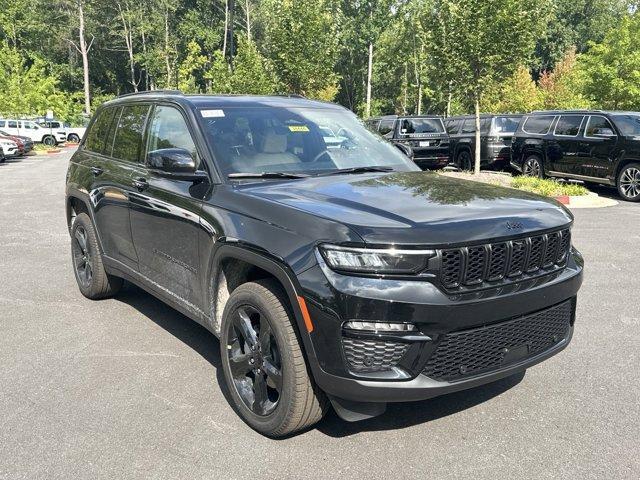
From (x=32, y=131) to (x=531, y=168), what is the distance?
35970 mm

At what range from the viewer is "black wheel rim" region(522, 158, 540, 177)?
15543 millimetres

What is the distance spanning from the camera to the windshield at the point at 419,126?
60.2 ft

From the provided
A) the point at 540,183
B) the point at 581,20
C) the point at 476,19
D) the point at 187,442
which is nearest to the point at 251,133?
the point at 187,442

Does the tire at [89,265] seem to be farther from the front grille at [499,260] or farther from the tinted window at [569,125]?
the tinted window at [569,125]

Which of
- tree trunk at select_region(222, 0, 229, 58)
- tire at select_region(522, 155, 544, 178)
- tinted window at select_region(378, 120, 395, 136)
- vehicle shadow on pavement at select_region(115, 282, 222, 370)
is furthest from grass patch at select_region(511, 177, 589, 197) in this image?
tree trunk at select_region(222, 0, 229, 58)

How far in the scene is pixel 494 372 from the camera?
302 cm

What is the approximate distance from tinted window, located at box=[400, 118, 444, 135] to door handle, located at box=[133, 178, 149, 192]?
1464 centimetres

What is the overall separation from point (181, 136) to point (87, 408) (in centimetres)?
189

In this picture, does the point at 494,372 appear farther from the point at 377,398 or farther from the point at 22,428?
the point at 22,428

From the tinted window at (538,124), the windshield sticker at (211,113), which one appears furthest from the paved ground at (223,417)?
the tinted window at (538,124)

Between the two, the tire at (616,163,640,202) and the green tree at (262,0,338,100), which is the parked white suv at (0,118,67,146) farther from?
the tire at (616,163,640,202)

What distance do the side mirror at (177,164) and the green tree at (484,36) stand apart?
45.5 feet

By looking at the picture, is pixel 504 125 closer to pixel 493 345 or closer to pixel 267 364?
pixel 493 345

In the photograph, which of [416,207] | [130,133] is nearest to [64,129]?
[130,133]
